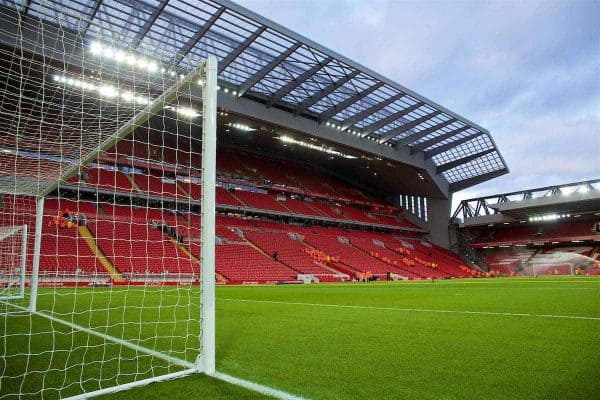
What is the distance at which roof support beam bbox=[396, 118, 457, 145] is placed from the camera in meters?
33.7

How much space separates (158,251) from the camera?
79.9 feet

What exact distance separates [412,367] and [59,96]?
6.95m

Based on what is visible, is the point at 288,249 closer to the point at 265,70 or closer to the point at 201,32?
the point at 265,70

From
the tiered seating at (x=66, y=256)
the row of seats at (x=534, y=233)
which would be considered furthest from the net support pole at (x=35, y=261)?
the row of seats at (x=534, y=233)

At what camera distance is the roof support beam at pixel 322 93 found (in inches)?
1024

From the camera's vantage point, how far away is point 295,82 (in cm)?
2623

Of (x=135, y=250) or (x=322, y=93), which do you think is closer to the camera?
(x=135, y=250)

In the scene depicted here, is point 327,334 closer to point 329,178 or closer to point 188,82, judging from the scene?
point 188,82

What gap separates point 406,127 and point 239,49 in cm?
1694

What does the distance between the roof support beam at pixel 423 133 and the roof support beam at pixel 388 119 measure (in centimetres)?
428

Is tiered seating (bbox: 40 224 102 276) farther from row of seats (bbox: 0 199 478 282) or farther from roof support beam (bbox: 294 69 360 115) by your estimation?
roof support beam (bbox: 294 69 360 115)

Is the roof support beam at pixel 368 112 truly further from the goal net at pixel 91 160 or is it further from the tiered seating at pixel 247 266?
the goal net at pixel 91 160

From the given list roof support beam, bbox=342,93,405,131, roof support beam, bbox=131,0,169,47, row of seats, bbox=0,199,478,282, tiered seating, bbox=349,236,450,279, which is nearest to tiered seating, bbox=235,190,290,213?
row of seats, bbox=0,199,478,282

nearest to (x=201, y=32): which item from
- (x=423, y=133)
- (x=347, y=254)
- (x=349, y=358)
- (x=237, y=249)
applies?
(x=237, y=249)
